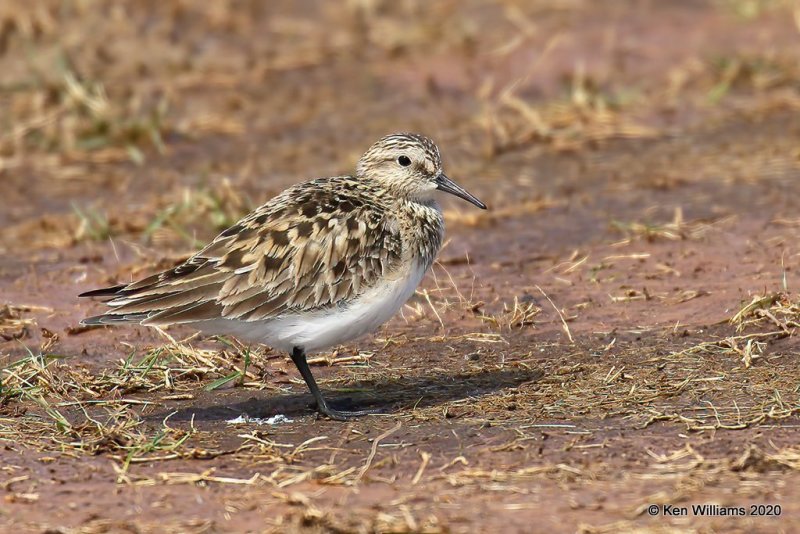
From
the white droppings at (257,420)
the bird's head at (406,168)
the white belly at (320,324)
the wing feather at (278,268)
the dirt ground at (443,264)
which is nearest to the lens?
the dirt ground at (443,264)

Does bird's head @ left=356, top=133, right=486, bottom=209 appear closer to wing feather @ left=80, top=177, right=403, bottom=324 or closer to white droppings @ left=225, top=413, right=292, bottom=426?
wing feather @ left=80, top=177, right=403, bottom=324

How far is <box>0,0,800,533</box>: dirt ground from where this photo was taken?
6324mm

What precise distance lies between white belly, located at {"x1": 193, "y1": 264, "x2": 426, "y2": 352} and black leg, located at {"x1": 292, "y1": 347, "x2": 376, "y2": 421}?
7.8 inches

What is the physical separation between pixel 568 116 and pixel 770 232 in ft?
13.0

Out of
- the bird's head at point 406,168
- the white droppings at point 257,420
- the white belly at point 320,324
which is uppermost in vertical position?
the bird's head at point 406,168

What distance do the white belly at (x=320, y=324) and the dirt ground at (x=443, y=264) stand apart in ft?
1.58

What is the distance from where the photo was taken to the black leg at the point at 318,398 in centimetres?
751

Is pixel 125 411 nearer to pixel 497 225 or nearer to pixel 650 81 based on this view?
pixel 497 225

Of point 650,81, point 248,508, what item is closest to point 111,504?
point 248,508

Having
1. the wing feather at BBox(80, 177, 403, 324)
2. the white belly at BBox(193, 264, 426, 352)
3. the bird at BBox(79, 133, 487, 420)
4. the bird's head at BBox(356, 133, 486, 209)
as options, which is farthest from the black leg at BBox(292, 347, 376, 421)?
the bird's head at BBox(356, 133, 486, 209)

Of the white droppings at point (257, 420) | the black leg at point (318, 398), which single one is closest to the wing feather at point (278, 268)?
the black leg at point (318, 398)

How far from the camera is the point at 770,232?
34.1 ft

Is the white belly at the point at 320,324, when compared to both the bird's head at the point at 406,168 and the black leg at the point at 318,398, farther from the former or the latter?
the bird's head at the point at 406,168

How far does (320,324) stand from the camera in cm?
736
